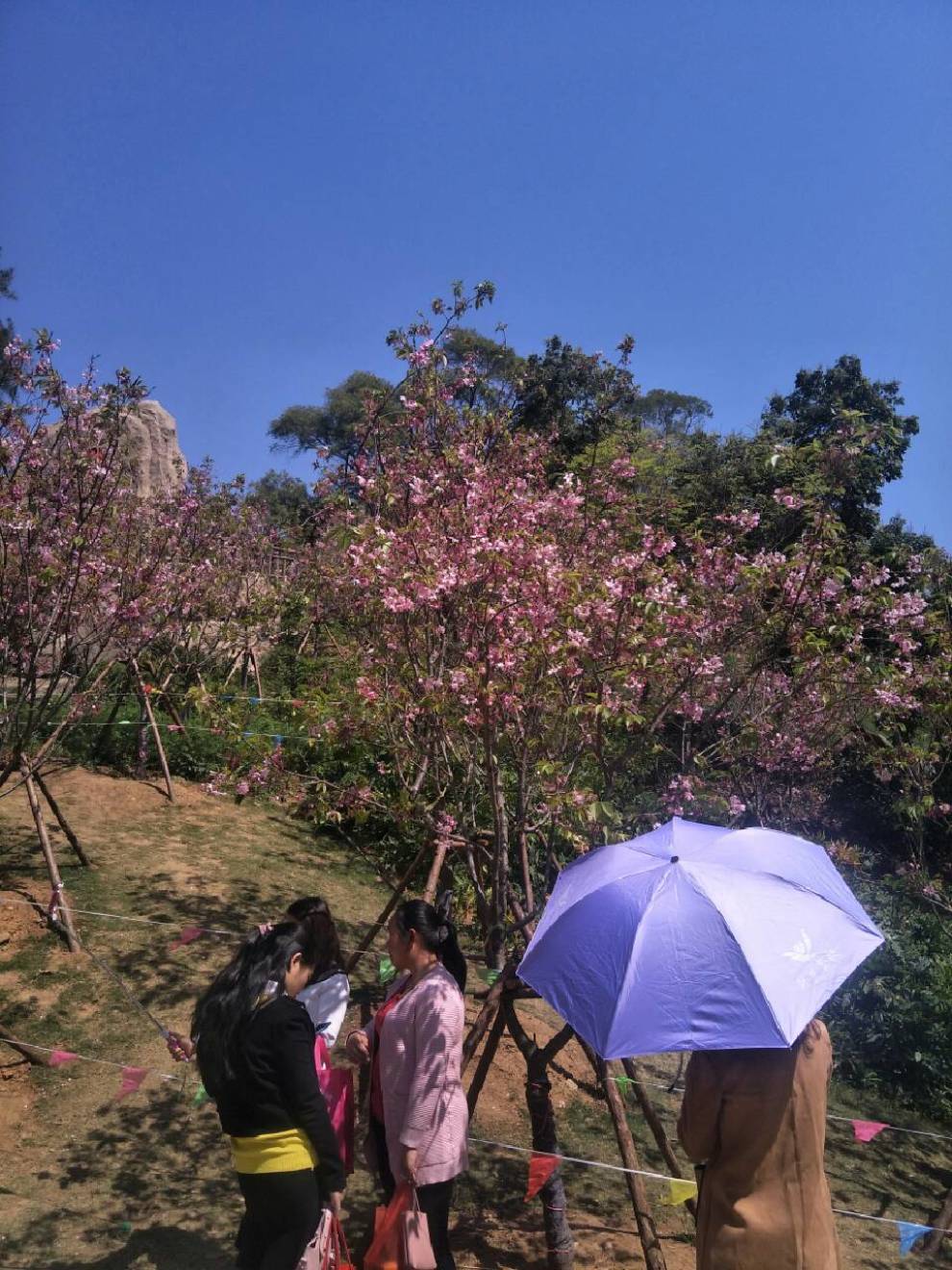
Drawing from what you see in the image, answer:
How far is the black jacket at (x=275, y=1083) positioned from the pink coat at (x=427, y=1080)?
0.40 meters

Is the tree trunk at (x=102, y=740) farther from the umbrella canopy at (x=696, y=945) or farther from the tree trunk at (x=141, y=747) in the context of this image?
the umbrella canopy at (x=696, y=945)

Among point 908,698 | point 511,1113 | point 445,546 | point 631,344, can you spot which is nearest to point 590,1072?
point 511,1113

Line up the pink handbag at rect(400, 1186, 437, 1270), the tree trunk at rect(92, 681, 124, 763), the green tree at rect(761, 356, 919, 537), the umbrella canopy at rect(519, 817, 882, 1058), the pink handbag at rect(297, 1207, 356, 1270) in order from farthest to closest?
1. the green tree at rect(761, 356, 919, 537)
2. the tree trunk at rect(92, 681, 124, 763)
3. the pink handbag at rect(400, 1186, 437, 1270)
4. the pink handbag at rect(297, 1207, 356, 1270)
5. the umbrella canopy at rect(519, 817, 882, 1058)

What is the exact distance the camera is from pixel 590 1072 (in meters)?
5.78

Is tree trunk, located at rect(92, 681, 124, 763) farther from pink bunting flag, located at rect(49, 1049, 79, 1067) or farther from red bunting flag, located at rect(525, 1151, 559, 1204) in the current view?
red bunting flag, located at rect(525, 1151, 559, 1204)

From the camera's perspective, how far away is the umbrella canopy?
6.95 feet

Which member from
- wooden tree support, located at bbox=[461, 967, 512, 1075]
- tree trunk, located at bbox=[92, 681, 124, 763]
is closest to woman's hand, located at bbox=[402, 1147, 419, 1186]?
wooden tree support, located at bbox=[461, 967, 512, 1075]

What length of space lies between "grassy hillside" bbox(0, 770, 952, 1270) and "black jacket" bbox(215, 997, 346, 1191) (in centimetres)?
142

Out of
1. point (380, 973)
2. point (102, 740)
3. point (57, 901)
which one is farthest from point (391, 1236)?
point (102, 740)

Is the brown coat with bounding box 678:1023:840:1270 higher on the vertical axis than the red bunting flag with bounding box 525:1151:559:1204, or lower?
higher

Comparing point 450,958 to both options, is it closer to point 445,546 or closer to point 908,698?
point 445,546

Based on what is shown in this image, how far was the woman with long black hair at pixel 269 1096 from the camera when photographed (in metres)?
2.35

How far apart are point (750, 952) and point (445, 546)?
8.30 ft

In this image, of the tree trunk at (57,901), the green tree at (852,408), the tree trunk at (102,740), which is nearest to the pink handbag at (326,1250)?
the tree trunk at (57,901)
